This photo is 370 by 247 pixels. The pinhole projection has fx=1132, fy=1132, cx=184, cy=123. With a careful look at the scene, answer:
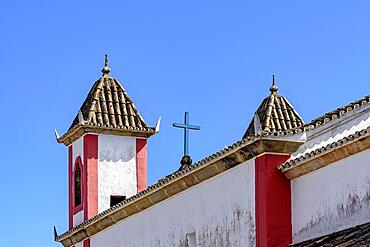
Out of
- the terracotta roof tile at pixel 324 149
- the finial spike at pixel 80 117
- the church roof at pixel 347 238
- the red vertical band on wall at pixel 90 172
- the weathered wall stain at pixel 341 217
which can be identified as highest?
the finial spike at pixel 80 117

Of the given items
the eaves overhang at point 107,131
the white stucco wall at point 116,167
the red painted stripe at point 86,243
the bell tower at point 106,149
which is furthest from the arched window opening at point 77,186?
the red painted stripe at point 86,243

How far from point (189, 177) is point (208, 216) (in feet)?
2.76

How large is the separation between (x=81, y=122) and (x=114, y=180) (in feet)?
4.78

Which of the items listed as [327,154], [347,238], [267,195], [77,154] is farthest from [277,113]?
[347,238]

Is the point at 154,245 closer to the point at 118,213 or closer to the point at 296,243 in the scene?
the point at 118,213

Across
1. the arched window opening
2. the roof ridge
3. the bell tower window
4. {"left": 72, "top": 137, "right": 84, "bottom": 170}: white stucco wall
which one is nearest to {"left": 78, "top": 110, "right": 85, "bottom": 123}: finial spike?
{"left": 72, "top": 137, "right": 84, "bottom": 170}: white stucco wall

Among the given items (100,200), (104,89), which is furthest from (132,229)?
(104,89)

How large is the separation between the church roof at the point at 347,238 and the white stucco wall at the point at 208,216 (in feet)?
5.17

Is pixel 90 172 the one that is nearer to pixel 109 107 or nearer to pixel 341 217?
pixel 109 107

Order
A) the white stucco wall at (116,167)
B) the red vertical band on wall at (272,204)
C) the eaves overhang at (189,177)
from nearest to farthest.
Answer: the red vertical band on wall at (272,204), the eaves overhang at (189,177), the white stucco wall at (116,167)

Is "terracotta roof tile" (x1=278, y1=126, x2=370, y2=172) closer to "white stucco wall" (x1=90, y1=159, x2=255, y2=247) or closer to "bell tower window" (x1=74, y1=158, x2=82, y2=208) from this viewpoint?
"white stucco wall" (x1=90, y1=159, x2=255, y2=247)

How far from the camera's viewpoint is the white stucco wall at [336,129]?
15453mm

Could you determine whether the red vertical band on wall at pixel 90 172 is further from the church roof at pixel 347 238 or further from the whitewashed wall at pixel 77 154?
the church roof at pixel 347 238

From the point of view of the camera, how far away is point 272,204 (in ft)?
53.3
